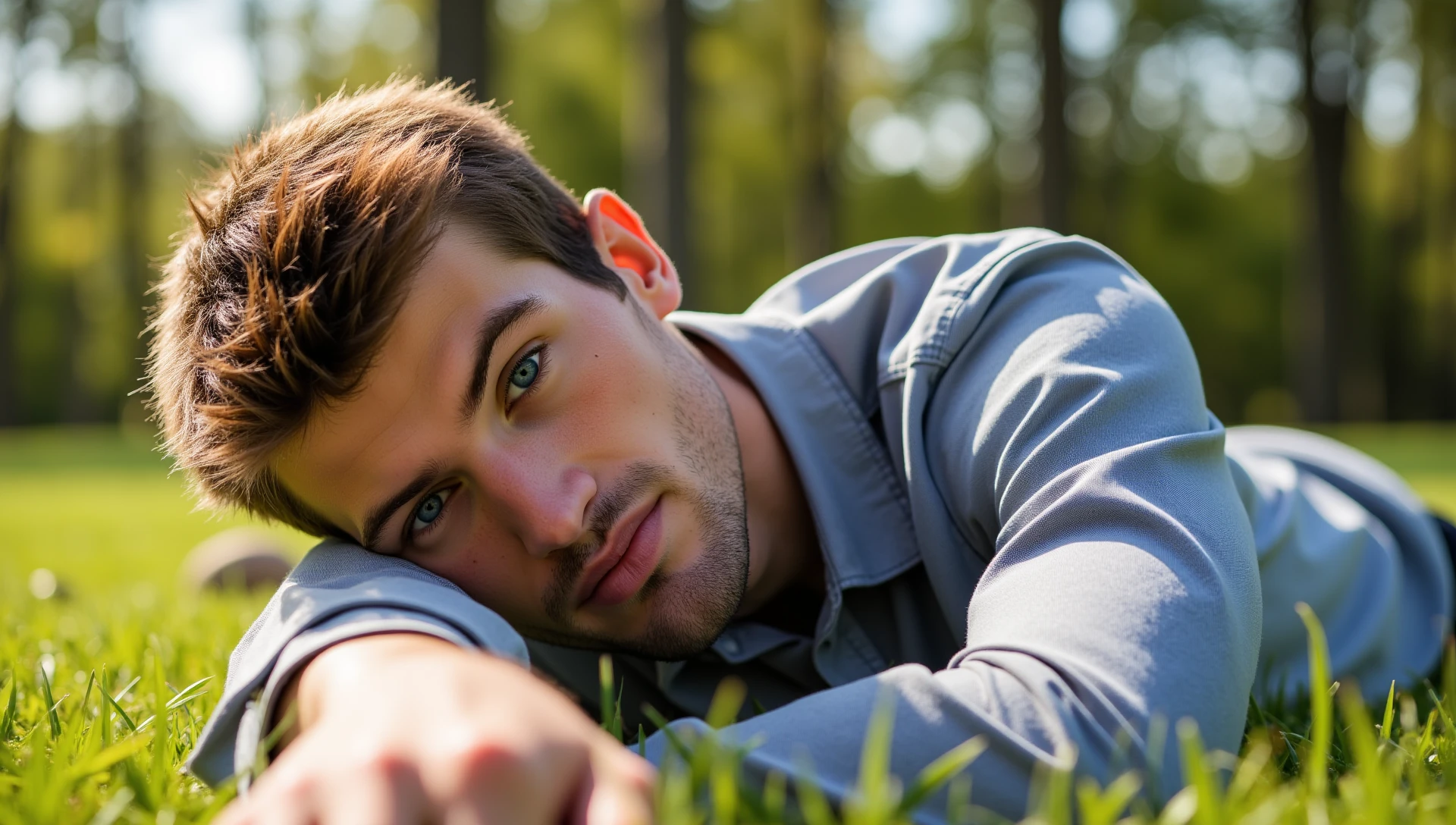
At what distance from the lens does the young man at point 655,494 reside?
4.52 ft

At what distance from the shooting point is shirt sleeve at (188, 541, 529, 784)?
4.93 ft

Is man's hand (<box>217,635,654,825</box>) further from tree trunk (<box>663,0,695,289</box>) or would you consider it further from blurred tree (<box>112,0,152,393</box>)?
blurred tree (<box>112,0,152,393</box>)

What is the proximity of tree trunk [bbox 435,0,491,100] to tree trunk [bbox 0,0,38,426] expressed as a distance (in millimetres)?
19725

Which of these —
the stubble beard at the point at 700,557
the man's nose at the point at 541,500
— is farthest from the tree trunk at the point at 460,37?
the man's nose at the point at 541,500

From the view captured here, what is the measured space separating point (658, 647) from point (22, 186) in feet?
99.2

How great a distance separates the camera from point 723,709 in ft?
4.16

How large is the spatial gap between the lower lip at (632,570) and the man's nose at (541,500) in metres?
0.13

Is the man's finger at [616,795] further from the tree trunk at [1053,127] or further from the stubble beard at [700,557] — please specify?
the tree trunk at [1053,127]

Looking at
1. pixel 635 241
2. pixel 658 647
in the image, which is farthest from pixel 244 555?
pixel 658 647

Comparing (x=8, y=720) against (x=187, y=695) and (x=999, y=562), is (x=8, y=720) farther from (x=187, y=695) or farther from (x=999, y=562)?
(x=999, y=562)

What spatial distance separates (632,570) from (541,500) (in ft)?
0.79

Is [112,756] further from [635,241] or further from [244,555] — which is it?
[244,555]

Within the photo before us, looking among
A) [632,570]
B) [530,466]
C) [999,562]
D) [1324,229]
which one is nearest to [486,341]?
[530,466]

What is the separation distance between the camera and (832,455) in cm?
254
